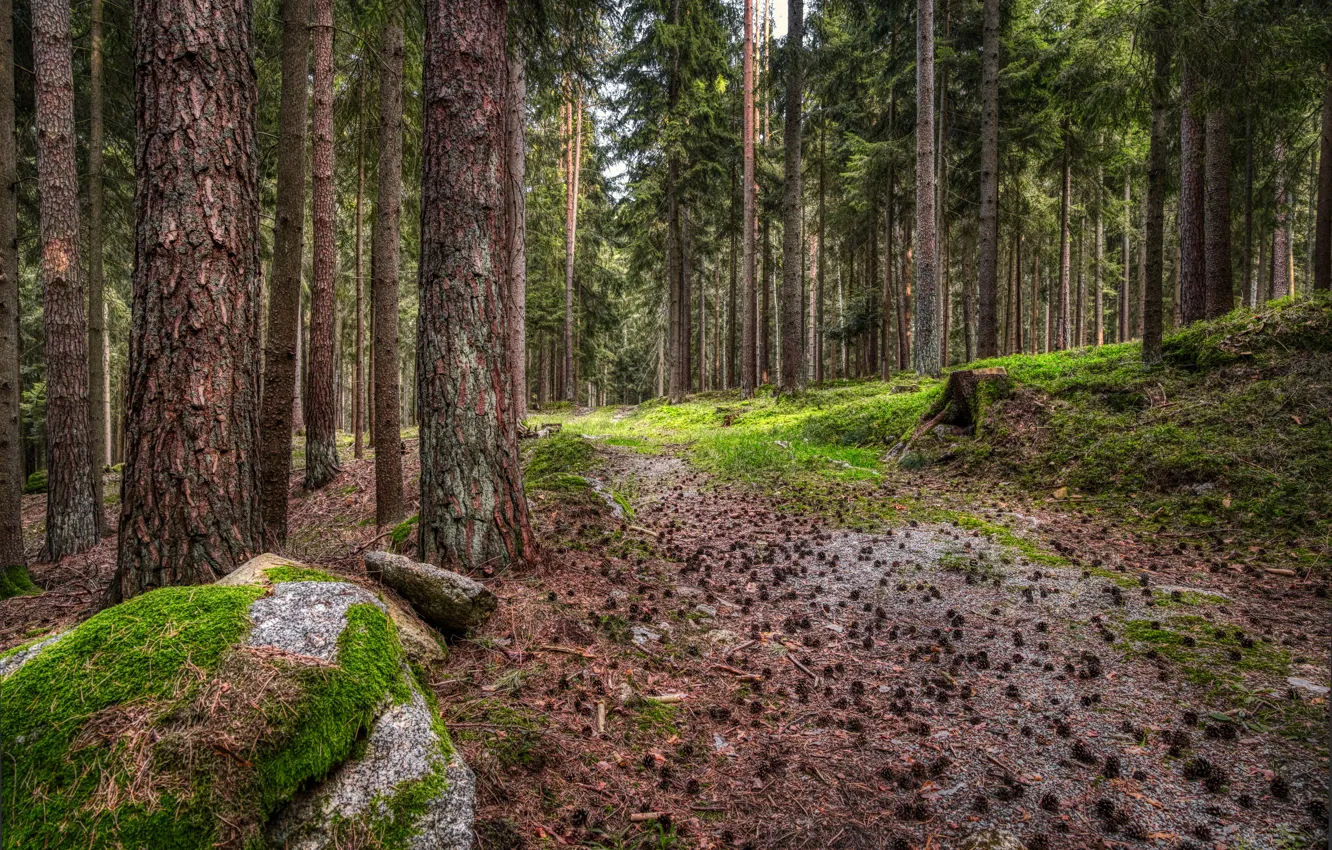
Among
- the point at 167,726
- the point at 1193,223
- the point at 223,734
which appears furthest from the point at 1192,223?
the point at 167,726

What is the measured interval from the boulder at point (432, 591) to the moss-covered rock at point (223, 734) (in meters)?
1.12

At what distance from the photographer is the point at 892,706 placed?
3.31m

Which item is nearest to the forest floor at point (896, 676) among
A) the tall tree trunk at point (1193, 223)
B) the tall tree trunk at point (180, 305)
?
the tall tree trunk at point (180, 305)

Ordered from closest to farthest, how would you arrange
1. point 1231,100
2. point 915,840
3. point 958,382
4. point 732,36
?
point 915,840, point 1231,100, point 958,382, point 732,36

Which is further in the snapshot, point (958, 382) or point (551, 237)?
point (551, 237)

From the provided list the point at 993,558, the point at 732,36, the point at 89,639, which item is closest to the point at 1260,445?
the point at 993,558

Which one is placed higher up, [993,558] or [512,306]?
[512,306]

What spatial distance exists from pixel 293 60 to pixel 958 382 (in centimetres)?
962

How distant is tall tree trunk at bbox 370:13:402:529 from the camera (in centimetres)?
661

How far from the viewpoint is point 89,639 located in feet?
6.88

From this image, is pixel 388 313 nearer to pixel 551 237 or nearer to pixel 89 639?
pixel 89 639

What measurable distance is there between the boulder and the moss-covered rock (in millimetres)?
1122

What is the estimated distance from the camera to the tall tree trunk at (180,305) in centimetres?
331

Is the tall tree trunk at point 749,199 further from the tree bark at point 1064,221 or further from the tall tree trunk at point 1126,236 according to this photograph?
the tall tree trunk at point 1126,236
